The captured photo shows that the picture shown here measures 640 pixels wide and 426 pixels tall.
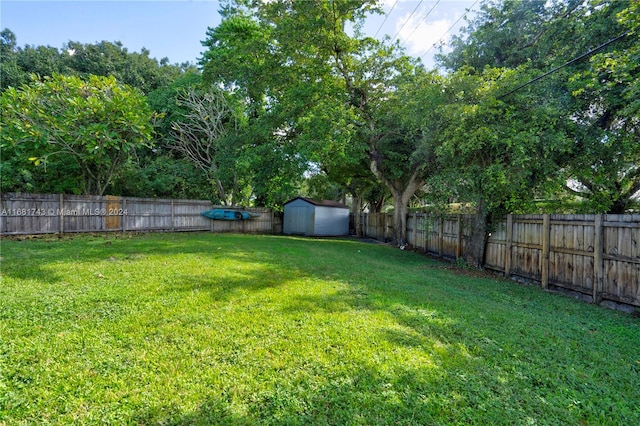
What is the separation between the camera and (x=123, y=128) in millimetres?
9719

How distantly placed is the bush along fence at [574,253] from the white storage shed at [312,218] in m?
9.22

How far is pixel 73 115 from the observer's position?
353 inches

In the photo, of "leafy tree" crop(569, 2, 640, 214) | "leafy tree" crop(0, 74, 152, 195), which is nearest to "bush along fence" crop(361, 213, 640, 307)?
"leafy tree" crop(569, 2, 640, 214)

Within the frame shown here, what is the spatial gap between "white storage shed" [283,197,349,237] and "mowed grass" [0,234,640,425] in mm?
11777

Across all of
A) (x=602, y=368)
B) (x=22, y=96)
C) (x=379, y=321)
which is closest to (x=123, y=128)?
(x=22, y=96)

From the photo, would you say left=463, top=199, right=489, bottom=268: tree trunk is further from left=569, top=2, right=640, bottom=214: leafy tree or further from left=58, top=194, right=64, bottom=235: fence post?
left=58, top=194, right=64, bottom=235: fence post

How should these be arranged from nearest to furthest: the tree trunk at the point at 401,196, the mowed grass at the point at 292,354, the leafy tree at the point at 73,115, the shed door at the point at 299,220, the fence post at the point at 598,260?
the mowed grass at the point at 292,354
the fence post at the point at 598,260
the leafy tree at the point at 73,115
the tree trunk at the point at 401,196
the shed door at the point at 299,220

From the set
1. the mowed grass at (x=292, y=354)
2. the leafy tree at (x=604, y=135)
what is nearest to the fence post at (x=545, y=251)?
the mowed grass at (x=292, y=354)

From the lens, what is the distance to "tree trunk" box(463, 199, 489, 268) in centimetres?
760

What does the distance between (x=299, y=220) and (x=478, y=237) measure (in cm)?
1063

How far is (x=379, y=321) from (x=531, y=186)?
5807 mm

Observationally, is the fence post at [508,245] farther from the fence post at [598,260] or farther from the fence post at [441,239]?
the fence post at [441,239]

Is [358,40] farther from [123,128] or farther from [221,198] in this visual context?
[221,198]

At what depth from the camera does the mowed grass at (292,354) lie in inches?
77.4
